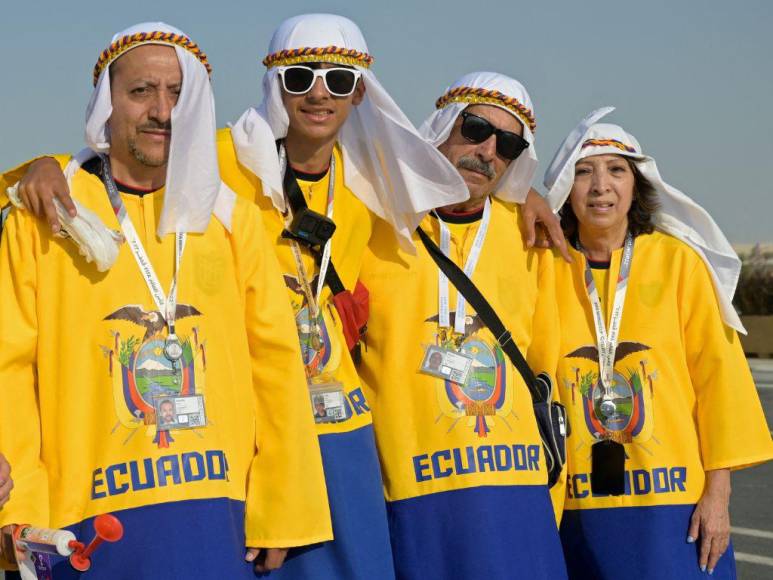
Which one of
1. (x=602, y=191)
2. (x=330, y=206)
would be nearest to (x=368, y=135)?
(x=330, y=206)

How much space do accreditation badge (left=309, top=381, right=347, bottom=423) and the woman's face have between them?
1499mm

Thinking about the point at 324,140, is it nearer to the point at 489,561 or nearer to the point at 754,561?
the point at 489,561

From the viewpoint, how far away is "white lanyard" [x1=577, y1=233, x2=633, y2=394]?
5.49 metres

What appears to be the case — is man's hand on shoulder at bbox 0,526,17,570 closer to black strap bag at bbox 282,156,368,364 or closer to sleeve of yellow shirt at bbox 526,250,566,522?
black strap bag at bbox 282,156,368,364

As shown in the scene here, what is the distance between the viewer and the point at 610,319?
5555 mm

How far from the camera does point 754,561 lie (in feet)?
30.0

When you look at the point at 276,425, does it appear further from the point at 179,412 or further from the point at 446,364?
the point at 446,364

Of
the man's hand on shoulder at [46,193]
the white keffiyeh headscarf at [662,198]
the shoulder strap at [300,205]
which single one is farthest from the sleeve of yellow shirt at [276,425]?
the white keffiyeh headscarf at [662,198]

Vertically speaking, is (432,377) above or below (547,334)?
below

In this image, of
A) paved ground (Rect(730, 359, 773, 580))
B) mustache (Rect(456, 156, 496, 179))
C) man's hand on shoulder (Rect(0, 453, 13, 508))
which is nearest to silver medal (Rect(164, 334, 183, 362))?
man's hand on shoulder (Rect(0, 453, 13, 508))

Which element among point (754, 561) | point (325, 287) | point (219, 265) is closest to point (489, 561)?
point (325, 287)

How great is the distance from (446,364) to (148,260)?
144 centimetres

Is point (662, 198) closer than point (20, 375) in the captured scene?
No

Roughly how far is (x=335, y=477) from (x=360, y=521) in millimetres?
191
